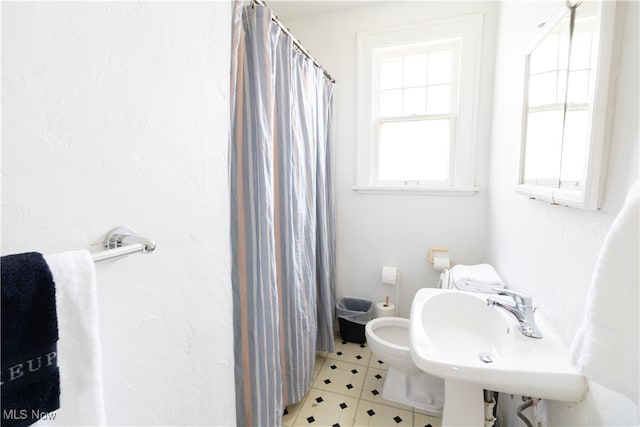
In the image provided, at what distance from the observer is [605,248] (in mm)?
519

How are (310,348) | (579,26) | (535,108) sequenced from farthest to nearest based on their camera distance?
(310,348) → (535,108) → (579,26)

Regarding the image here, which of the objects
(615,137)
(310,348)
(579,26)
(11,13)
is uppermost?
(579,26)

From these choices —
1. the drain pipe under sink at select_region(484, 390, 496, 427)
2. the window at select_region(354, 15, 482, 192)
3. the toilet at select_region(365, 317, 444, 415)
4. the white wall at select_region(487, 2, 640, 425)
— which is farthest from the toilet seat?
the window at select_region(354, 15, 482, 192)

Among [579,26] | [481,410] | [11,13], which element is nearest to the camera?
[11,13]

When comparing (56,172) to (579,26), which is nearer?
(56,172)

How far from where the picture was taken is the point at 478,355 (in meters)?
1.12

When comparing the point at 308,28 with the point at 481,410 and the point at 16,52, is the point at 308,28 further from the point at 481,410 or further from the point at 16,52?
the point at 481,410

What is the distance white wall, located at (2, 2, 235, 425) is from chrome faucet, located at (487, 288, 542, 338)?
3.31 feet

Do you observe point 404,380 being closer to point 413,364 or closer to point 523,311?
point 413,364

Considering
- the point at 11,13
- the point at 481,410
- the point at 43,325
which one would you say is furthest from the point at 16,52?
the point at 481,410

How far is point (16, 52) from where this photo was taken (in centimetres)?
42

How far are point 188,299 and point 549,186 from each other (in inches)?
48.4

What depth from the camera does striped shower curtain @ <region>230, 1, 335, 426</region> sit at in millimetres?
1200

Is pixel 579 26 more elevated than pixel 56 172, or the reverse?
pixel 579 26
